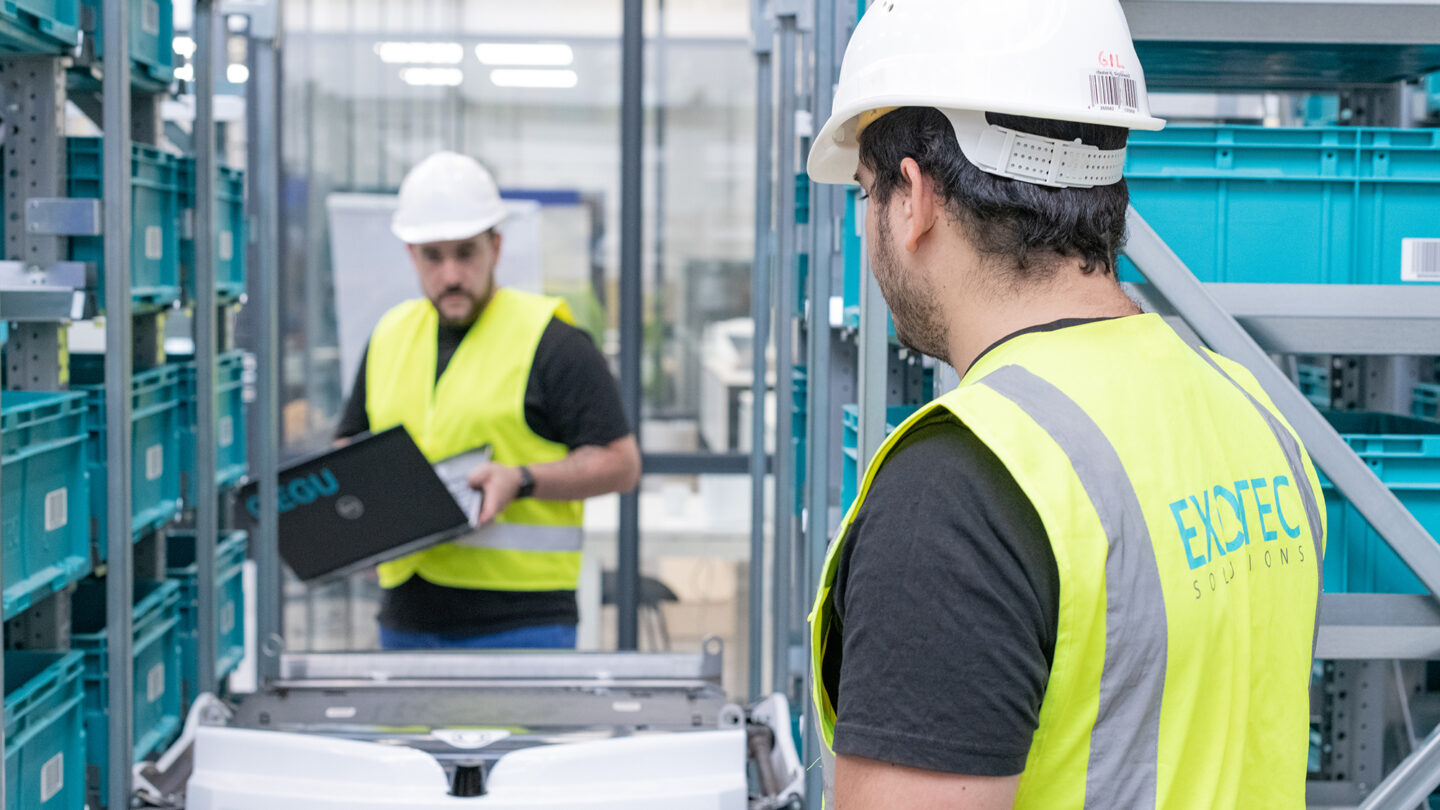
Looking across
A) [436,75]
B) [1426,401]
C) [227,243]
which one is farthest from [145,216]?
[1426,401]

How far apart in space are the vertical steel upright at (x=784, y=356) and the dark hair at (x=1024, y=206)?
7.93ft

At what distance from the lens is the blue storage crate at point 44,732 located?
8.02ft

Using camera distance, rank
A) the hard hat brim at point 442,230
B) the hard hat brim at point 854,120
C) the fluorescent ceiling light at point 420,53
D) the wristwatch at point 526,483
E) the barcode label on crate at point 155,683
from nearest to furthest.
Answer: the hard hat brim at point 854,120, the barcode label on crate at point 155,683, the wristwatch at point 526,483, the hard hat brim at point 442,230, the fluorescent ceiling light at point 420,53

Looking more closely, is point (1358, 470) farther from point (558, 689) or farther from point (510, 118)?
point (510, 118)

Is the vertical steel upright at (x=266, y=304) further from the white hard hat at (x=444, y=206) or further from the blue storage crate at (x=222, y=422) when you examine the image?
the white hard hat at (x=444, y=206)

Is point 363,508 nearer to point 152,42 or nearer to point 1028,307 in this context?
point 152,42

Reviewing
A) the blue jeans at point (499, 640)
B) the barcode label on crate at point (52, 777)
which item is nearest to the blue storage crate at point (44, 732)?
the barcode label on crate at point (52, 777)

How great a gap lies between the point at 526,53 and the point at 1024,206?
5.00 metres

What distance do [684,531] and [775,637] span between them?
2.11 metres

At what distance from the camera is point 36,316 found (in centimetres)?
269

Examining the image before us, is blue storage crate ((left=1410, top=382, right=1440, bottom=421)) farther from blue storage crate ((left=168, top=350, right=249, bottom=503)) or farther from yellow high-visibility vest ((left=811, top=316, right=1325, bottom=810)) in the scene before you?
blue storage crate ((left=168, top=350, right=249, bottom=503))

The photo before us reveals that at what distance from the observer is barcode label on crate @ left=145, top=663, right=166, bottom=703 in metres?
3.22

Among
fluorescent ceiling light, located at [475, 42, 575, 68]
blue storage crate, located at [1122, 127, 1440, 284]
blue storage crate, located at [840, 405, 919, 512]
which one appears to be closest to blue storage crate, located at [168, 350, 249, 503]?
blue storage crate, located at [840, 405, 919, 512]

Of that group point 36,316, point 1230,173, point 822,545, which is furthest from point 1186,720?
point 36,316
